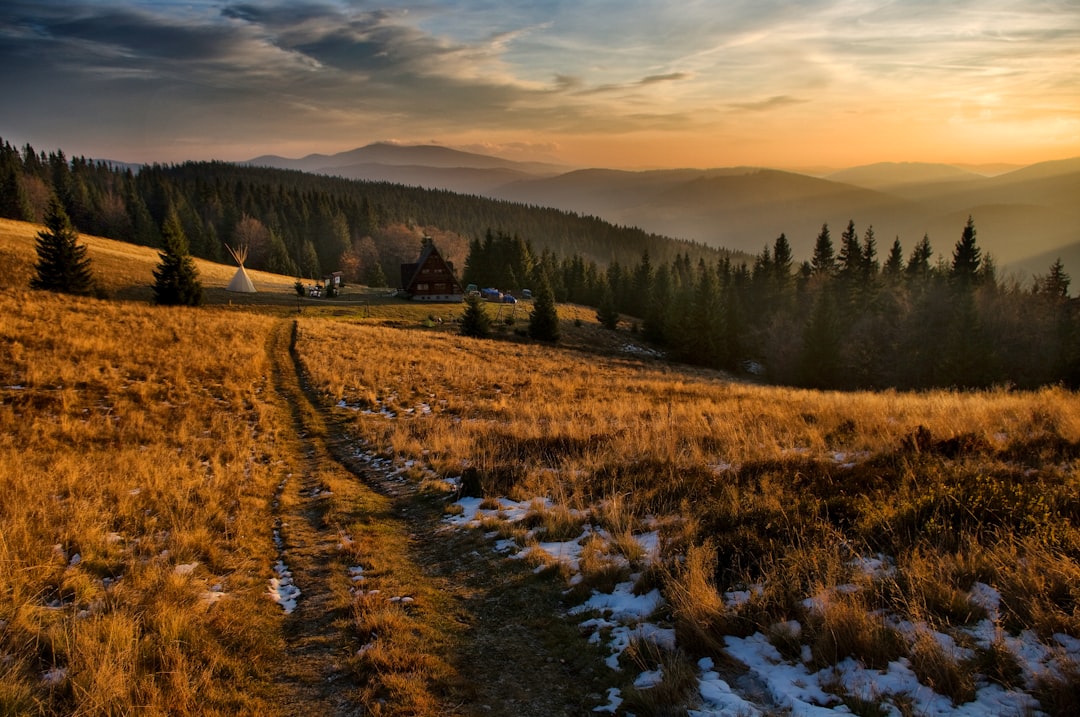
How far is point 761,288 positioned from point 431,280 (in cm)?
5337

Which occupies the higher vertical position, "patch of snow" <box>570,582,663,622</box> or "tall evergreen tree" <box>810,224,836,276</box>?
"tall evergreen tree" <box>810,224,836,276</box>

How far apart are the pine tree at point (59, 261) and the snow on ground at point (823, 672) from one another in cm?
5421

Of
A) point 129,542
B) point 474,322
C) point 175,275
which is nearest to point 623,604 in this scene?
point 129,542

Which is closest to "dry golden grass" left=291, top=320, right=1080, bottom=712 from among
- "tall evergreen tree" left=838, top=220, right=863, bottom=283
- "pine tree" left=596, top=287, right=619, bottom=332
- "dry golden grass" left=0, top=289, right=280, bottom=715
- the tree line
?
"dry golden grass" left=0, top=289, right=280, bottom=715

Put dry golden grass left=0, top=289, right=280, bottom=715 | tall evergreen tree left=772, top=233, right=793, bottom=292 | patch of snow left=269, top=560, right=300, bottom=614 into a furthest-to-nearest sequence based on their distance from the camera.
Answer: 1. tall evergreen tree left=772, top=233, right=793, bottom=292
2. patch of snow left=269, top=560, right=300, bottom=614
3. dry golden grass left=0, top=289, right=280, bottom=715

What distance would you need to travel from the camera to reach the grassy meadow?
4023 millimetres

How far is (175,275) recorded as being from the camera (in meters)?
42.9

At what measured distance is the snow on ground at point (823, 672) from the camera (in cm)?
337

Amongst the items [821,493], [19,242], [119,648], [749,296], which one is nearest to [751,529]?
[821,493]

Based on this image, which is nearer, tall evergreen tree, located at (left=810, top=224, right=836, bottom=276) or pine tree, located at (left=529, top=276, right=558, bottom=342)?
pine tree, located at (left=529, top=276, right=558, bottom=342)

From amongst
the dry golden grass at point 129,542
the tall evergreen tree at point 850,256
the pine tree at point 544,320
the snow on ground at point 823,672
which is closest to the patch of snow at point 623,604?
the snow on ground at point 823,672

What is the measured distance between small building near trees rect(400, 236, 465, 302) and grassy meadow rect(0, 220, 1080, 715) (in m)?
56.0

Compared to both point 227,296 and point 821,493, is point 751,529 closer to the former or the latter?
point 821,493

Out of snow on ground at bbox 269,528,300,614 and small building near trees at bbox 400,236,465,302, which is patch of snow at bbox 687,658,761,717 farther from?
small building near trees at bbox 400,236,465,302
